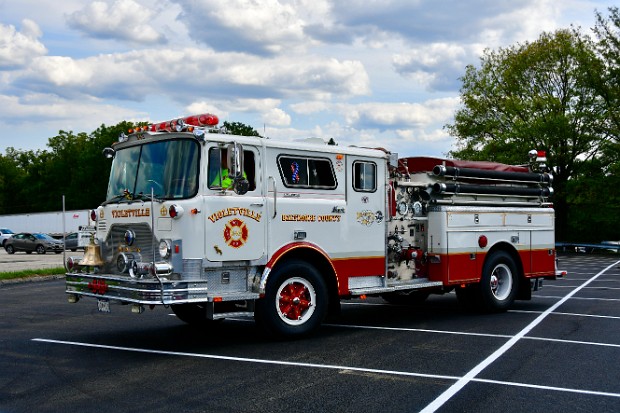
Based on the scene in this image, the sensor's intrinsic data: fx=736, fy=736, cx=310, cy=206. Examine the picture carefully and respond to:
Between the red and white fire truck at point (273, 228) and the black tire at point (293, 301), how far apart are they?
2cm

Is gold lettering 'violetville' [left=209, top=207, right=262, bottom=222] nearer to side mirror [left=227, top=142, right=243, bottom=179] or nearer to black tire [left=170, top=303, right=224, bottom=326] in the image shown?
side mirror [left=227, top=142, right=243, bottom=179]

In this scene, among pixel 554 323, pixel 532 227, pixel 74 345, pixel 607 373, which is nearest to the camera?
pixel 607 373

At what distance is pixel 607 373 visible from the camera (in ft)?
25.9

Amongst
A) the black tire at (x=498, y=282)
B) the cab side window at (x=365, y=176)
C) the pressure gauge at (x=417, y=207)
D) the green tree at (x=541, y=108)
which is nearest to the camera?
the cab side window at (x=365, y=176)

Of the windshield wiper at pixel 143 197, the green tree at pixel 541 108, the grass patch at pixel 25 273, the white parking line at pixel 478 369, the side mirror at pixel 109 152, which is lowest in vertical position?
the white parking line at pixel 478 369

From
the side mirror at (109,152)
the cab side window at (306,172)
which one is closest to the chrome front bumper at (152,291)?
the cab side window at (306,172)

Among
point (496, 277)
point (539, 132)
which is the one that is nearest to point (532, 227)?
point (496, 277)

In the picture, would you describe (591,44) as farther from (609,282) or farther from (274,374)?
(274,374)

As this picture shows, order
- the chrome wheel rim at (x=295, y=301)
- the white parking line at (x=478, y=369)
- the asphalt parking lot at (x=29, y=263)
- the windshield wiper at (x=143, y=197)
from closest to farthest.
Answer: the white parking line at (x=478, y=369) < the windshield wiper at (x=143, y=197) < the chrome wheel rim at (x=295, y=301) < the asphalt parking lot at (x=29, y=263)

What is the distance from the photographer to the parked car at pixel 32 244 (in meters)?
45.6

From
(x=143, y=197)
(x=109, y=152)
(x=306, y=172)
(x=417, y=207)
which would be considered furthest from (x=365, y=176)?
→ (x=109, y=152)

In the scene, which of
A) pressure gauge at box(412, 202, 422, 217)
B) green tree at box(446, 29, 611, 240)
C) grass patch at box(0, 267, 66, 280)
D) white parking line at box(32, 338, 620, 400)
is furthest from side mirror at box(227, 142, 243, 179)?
green tree at box(446, 29, 611, 240)

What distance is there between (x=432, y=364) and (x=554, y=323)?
4026 millimetres

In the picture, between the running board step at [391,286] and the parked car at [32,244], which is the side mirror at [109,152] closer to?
the running board step at [391,286]
